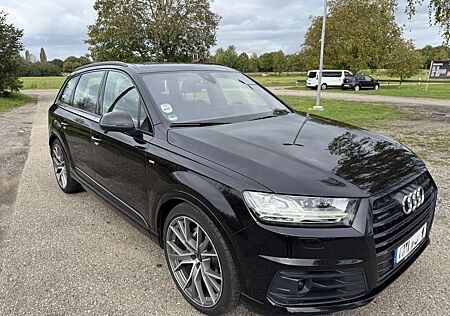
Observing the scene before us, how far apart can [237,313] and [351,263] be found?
0.95 m

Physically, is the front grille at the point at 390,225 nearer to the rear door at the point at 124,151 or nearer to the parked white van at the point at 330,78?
the rear door at the point at 124,151

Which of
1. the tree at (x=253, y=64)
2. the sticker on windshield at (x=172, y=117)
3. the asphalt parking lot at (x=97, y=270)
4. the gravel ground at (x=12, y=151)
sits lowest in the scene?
the asphalt parking lot at (x=97, y=270)

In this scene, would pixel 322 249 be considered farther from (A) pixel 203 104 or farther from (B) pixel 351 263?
(A) pixel 203 104

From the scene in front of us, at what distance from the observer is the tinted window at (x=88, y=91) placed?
A: 3.79 m

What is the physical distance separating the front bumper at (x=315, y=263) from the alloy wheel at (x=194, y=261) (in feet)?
1.08

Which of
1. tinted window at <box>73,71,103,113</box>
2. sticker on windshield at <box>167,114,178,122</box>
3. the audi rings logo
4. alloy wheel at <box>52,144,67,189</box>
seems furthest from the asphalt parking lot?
tinted window at <box>73,71,103,113</box>

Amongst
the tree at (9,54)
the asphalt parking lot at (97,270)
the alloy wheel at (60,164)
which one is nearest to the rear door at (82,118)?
the alloy wheel at (60,164)

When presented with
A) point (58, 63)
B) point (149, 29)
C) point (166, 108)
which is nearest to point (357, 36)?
point (149, 29)

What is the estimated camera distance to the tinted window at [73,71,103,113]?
3787 mm

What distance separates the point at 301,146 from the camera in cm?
250

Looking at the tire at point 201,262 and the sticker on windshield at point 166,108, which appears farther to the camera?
the sticker on windshield at point 166,108

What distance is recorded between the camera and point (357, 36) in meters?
32.8

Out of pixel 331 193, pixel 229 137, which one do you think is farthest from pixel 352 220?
pixel 229 137

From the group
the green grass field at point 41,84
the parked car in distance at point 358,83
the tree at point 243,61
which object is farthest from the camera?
the tree at point 243,61
